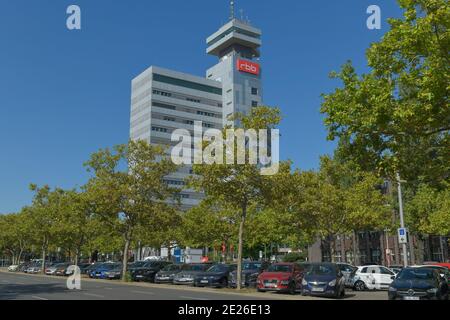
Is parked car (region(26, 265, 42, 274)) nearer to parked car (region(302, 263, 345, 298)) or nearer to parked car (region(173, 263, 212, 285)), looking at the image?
parked car (region(173, 263, 212, 285))

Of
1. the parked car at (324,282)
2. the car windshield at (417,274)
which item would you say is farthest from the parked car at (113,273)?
the car windshield at (417,274)

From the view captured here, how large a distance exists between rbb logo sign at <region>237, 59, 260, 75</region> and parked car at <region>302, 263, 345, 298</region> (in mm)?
112234

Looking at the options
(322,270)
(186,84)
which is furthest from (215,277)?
(186,84)

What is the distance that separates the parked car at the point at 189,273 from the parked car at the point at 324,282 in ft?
34.5

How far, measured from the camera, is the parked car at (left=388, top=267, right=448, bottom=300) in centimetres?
1767

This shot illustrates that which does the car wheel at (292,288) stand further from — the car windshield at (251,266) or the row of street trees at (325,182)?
the car windshield at (251,266)

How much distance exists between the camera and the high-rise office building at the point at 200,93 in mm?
118188

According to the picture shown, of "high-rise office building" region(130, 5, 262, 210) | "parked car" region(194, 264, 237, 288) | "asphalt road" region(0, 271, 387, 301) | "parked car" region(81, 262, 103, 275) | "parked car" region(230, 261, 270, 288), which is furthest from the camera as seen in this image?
"high-rise office building" region(130, 5, 262, 210)

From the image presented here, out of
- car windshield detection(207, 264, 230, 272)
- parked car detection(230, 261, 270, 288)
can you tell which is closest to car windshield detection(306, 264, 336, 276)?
parked car detection(230, 261, 270, 288)

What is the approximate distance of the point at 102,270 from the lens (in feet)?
131

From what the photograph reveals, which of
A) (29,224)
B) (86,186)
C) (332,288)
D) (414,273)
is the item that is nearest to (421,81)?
(414,273)

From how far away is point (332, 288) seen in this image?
21359mm
